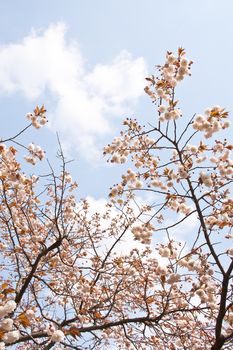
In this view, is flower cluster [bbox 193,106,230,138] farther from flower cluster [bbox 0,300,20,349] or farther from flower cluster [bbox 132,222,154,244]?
flower cluster [bbox 0,300,20,349]

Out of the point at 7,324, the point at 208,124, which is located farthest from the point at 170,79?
the point at 7,324

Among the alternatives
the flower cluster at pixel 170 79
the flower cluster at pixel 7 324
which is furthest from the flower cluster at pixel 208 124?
the flower cluster at pixel 7 324

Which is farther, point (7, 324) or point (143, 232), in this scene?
point (143, 232)

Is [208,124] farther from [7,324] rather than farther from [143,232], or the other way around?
[7,324]

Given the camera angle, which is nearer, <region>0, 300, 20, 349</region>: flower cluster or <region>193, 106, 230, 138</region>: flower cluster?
<region>0, 300, 20, 349</region>: flower cluster

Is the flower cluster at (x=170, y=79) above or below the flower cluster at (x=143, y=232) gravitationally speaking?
above

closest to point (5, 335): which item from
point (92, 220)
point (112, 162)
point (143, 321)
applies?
point (143, 321)

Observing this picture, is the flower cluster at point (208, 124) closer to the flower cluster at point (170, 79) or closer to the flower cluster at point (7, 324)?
the flower cluster at point (170, 79)

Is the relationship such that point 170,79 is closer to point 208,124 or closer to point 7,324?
point 208,124

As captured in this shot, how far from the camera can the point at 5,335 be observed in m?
4.20

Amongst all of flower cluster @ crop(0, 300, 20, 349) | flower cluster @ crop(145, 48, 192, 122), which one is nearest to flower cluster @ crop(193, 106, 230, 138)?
flower cluster @ crop(145, 48, 192, 122)

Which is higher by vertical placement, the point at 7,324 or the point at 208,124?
the point at 208,124

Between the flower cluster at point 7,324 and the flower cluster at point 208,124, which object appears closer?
the flower cluster at point 7,324

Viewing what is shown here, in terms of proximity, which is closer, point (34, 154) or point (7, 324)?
point (7, 324)
